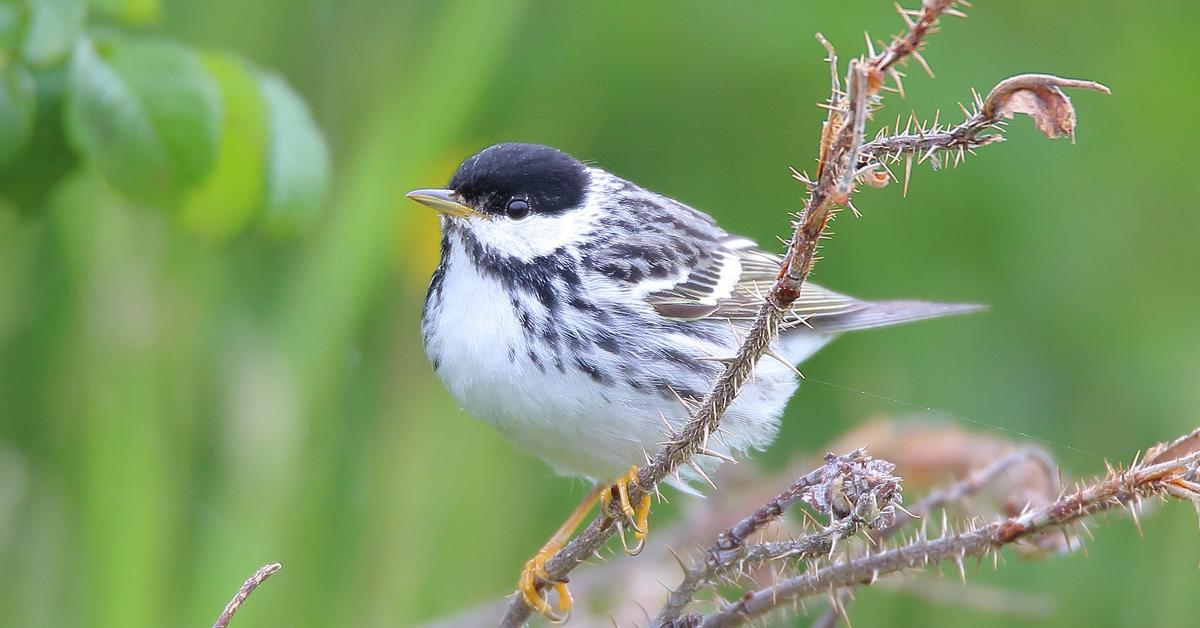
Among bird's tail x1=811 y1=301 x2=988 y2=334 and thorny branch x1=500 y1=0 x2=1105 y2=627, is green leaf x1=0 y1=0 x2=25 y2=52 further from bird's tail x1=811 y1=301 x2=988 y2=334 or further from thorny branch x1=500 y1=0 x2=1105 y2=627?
bird's tail x1=811 y1=301 x2=988 y2=334

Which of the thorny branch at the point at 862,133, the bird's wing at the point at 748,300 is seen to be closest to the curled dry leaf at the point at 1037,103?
the thorny branch at the point at 862,133

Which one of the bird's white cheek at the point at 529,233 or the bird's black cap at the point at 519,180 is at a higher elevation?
the bird's black cap at the point at 519,180

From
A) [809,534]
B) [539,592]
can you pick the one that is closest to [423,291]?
[539,592]

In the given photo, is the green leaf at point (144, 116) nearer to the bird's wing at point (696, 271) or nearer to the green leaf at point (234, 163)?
the green leaf at point (234, 163)

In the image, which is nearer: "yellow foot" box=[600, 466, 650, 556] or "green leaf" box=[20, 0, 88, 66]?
"green leaf" box=[20, 0, 88, 66]

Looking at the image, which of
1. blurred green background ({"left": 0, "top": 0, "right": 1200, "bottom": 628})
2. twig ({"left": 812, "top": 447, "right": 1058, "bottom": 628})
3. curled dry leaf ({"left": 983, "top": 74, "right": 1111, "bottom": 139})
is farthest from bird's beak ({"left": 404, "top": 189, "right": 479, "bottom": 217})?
curled dry leaf ({"left": 983, "top": 74, "right": 1111, "bottom": 139})

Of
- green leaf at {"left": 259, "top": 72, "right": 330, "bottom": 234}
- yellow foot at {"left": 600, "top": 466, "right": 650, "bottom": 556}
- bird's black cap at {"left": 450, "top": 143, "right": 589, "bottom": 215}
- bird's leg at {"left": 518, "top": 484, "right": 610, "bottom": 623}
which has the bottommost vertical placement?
bird's leg at {"left": 518, "top": 484, "right": 610, "bottom": 623}

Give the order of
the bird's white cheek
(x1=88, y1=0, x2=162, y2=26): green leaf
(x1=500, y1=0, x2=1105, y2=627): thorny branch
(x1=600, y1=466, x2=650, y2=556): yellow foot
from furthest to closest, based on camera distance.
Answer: the bird's white cheek → (x1=88, y1=0, x2=162, y2=26): green leaf → (x1=600, y1=466, x2=650, y2=556): yellow foot → (x1=500, y1=0, x2=1105, y2=627): thorny branch

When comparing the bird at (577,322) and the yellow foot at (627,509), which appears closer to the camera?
the yellow foot at (627,509)
